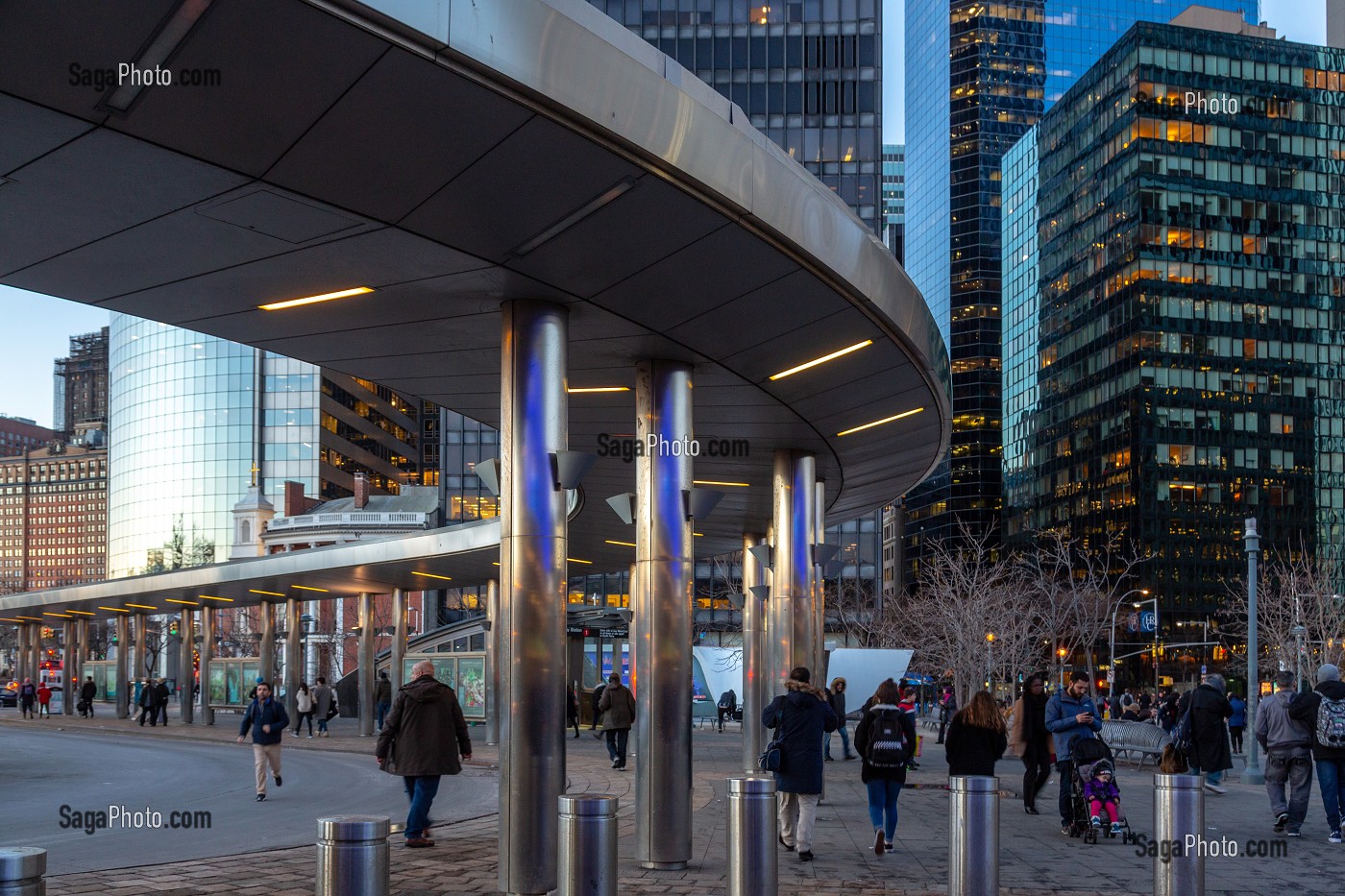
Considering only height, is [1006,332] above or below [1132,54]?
below

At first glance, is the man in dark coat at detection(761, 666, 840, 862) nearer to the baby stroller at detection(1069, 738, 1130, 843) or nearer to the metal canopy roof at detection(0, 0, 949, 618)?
the metal canopy roof at detection(0, 0, 949, 618)

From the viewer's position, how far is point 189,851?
505 inches

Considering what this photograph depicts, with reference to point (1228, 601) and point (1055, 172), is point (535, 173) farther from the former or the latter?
point (1055, 172)

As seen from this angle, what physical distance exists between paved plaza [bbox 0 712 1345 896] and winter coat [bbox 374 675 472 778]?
0.76 m

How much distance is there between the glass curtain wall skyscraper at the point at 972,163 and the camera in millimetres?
159750

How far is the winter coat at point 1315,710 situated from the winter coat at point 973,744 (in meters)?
3.28

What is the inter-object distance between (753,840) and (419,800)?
17.4 ft

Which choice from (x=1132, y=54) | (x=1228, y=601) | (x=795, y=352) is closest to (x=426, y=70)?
(x=795, y=352)

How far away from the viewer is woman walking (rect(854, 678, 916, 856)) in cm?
1214

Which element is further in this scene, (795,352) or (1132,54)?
(1132,54)

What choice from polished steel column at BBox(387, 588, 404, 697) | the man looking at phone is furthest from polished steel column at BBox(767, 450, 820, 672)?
polished steel column at BBox(387, 588, 404, 697)

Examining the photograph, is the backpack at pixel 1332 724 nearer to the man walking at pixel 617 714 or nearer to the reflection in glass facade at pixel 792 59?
the man walking at pixel 617 714

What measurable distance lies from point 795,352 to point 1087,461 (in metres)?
110

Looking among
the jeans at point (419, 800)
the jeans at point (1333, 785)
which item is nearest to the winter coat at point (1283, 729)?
the jeans at point (1333, 785)
